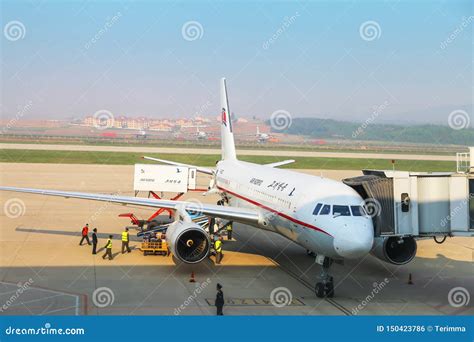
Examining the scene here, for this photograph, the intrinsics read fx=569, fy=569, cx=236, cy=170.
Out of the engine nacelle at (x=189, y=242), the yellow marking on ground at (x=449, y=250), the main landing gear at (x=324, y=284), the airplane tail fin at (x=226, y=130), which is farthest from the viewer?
the airplane tail fin at (x=226, y=130)

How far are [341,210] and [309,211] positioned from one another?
1.40 meters

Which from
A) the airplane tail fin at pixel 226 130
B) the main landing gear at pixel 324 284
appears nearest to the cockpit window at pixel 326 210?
the main landing gear at pixel 324 284

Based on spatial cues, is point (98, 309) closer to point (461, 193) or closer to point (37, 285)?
point (37, 285)

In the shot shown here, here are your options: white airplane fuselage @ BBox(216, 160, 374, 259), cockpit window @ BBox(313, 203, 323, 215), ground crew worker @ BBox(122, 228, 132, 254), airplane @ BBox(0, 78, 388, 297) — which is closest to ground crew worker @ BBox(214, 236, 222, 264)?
airplane @ BBox(0, 78, 388, 297)

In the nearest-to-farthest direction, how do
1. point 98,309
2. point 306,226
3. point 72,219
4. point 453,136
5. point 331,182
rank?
1. point 98,309
2. point 306,226
3. point 331,182
4. point 72,219
5. point 453,136

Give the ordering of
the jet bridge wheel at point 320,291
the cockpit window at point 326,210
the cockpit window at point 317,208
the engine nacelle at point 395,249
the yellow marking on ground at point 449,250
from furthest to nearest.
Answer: the yellow marking on ground at point 449,250, the engine nacelle at point 395,249, the jet bridge wheel at point 320,291, the cockpit window at point 317,208, the cockpit window at point 326,210

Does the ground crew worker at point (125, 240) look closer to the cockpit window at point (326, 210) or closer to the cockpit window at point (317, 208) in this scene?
the cockpit window at point (317, 208)

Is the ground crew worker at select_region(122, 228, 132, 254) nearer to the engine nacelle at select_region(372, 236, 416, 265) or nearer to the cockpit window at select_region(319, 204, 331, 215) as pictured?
the cockpit window at select_region(319, 204, 331, 215)

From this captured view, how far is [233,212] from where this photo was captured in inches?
1013

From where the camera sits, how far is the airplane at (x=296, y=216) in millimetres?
18859

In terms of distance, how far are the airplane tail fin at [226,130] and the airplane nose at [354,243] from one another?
1961 centimetres

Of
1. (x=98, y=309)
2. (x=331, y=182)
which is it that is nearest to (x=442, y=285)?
(x=331, y=182)

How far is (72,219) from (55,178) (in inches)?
999

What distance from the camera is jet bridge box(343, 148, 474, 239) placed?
814 inches
